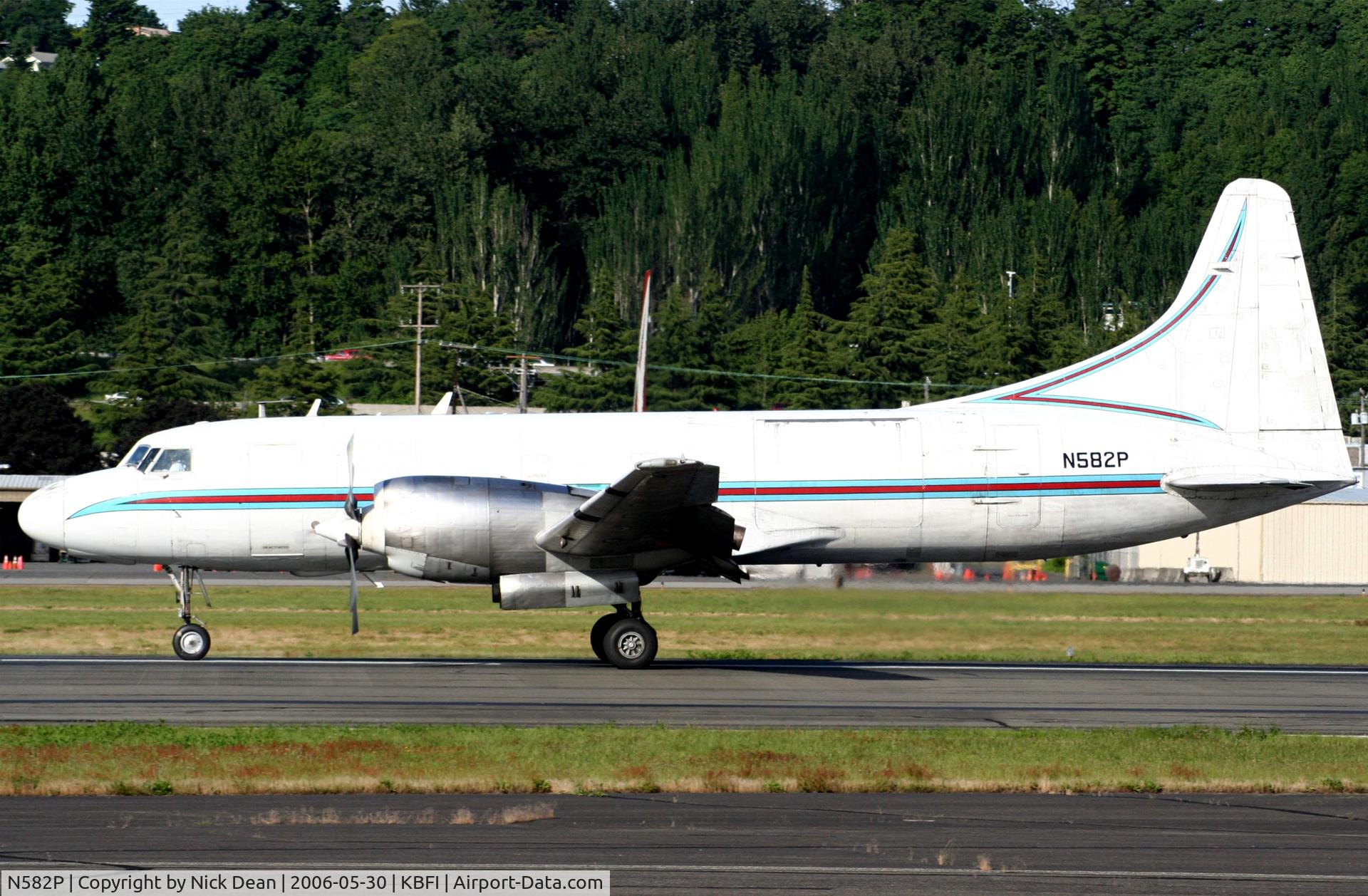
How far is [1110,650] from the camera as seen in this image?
97.7 feet

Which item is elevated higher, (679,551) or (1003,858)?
(679,551)

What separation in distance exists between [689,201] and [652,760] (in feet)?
289

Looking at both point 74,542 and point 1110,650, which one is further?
point 1110,650

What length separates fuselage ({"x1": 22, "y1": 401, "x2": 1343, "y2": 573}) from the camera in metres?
25.2

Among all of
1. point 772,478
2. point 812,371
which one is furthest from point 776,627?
point 812,371

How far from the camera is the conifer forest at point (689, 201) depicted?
8431 centimetres

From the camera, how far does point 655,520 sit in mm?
23297

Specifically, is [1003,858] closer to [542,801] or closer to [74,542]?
[542,801]

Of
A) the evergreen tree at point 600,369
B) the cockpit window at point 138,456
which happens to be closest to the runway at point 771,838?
the cockpit window at point 138,456

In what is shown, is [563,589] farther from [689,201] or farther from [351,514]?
[689,201]

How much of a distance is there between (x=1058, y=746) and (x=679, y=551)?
7.62 metres

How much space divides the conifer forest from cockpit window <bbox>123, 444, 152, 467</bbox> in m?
50.1

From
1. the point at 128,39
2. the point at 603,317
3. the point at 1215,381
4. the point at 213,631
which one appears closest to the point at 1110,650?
the point at 1215,381
